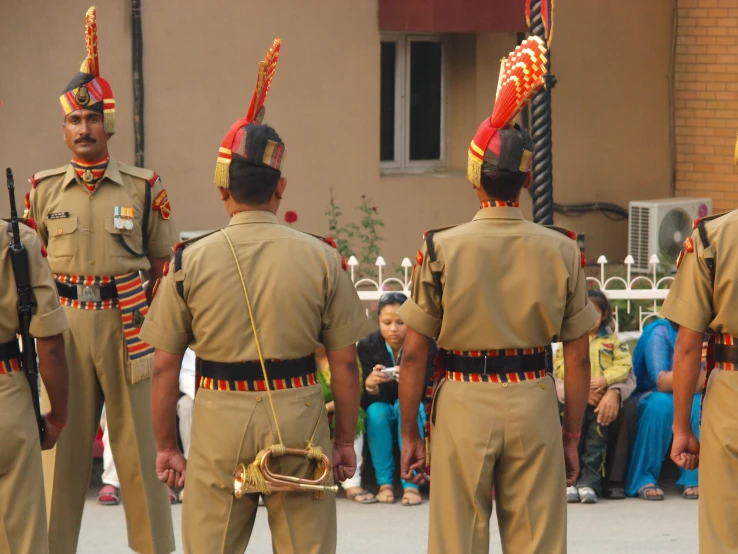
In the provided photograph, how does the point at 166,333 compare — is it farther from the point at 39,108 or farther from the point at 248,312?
the point at 39,108

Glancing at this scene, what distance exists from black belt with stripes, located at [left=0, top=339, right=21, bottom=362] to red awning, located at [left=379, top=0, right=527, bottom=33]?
22.3 ft

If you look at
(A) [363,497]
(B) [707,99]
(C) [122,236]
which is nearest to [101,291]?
(C) [122,236]

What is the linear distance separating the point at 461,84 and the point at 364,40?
3.86ft

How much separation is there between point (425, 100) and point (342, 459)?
7535mm

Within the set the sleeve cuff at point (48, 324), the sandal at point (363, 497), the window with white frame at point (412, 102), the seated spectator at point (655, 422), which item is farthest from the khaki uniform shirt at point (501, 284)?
the window with white frame at point (412, 102)

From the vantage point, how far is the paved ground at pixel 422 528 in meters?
6.95

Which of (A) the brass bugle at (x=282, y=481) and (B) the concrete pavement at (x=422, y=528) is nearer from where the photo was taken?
(A) the brass bugle at (x=282, y=481)

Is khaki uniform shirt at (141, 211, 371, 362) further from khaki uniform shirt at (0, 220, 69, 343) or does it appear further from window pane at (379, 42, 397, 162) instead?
window pane at (379, 42, 397, 162)

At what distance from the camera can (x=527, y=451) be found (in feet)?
16.0

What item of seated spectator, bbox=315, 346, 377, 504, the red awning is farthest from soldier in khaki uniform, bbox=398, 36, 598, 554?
the red awning

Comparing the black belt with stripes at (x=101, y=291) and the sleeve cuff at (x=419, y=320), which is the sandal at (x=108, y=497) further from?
the sleeve cuff at (x=419, y=320)

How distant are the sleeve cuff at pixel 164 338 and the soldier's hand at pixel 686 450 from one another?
1.95 meters

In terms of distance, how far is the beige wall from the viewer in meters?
10.1

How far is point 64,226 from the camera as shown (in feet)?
19.9
